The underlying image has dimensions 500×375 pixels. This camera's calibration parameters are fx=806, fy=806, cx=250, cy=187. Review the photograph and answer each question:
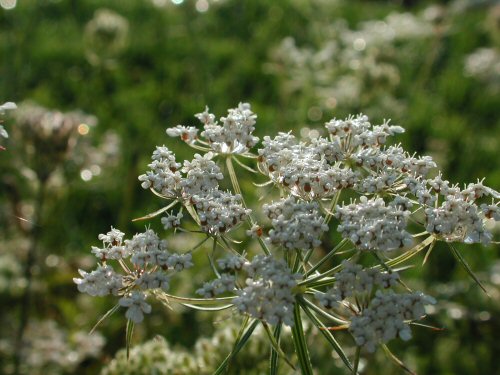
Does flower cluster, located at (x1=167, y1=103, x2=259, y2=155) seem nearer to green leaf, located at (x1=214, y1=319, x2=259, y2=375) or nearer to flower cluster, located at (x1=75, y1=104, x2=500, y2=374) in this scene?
flower cluster, located at (x1=75, y1=104, x2=500, y2=374)

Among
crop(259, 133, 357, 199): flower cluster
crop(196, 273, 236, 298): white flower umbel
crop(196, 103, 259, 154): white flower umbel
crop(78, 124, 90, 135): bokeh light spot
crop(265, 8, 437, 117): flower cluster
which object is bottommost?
crop(196, 273, 236, 298): white flower umbel

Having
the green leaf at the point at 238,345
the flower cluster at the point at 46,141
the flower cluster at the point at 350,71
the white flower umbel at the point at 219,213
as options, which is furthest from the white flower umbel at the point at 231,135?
the flower cluster at the point at 350,71

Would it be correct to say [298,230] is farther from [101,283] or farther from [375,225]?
[101,283]

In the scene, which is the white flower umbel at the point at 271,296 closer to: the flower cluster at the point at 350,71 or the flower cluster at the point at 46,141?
the flower cluster at the point at 46,141

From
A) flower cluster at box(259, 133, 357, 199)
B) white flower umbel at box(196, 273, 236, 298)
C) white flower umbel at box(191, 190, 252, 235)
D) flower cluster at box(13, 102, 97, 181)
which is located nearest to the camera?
white flower umbel at box(196, 273, 236, 298)

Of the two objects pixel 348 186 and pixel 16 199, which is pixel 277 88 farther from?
pixel 348 186

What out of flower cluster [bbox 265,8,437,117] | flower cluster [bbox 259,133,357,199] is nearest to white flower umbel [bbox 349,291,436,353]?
flower cluster [bbox 259,133,357,199]

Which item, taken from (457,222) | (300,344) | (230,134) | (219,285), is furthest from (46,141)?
(457,222)
